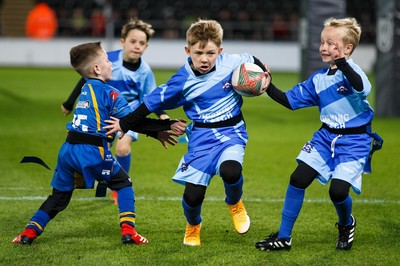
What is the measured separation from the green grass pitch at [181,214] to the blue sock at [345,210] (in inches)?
8.8

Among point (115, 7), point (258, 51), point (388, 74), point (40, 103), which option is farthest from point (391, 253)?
point (115, 7)

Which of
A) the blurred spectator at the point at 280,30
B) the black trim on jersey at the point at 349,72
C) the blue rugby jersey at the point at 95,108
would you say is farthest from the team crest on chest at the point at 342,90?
the blurred spectator at the point at 280,30

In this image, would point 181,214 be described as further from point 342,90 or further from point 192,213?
point 342,90

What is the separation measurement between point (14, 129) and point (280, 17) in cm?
1966

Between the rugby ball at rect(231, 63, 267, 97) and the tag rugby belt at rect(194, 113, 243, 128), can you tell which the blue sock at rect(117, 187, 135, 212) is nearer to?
the tag rugby belt at rect(194, 113, 243, 128)

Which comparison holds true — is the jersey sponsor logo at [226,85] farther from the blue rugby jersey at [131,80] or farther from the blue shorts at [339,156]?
the blue rugby jersey at [131,80]

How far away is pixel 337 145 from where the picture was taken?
20.0ft

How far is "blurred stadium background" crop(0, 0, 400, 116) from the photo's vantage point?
104 ft

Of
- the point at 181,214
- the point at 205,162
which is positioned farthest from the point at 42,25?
the point at 205,162

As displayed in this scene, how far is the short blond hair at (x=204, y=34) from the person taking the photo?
6188 mm

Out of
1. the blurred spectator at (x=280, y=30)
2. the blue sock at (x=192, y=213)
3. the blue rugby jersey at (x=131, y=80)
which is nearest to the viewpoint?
the blue sock at (x=192, y=213)


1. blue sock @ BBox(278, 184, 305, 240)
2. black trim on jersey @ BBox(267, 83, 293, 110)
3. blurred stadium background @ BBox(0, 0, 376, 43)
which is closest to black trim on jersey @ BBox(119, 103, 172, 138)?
black trim on jersey @ BBox(267, 83, 293, 110)

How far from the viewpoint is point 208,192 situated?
9.01m

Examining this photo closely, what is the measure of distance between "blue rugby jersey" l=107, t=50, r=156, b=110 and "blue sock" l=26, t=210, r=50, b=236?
2359 millimetres
